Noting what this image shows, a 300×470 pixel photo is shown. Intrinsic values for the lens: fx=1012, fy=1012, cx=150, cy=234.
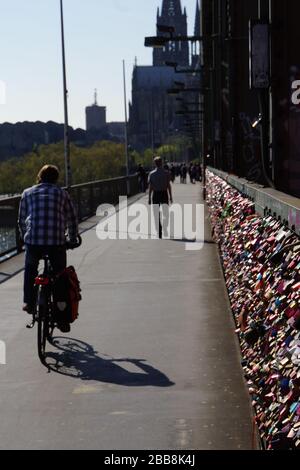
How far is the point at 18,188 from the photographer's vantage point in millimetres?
178500

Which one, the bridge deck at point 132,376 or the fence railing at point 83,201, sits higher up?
the bridge deck at point 132,376

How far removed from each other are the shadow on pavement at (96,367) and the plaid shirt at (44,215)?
0.99m

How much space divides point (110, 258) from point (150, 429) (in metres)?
11.8

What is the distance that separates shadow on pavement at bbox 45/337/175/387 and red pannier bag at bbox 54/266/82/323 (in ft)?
1.10

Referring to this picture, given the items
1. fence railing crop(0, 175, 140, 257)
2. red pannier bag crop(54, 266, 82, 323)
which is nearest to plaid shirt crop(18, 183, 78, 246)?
red pannier bag crop(54, 266, 82, 323)

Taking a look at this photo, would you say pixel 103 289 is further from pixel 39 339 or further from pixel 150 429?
pixel 150 429

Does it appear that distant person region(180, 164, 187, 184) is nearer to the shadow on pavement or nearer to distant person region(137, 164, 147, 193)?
distant person region(137, 164, 147, 193)

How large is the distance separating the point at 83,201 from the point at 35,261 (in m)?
21.8

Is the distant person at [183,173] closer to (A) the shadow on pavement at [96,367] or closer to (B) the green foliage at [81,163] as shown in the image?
(B) the green foliage at [81,163]

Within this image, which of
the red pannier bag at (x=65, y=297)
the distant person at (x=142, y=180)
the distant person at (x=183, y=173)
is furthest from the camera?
the distant person at (x=183, y=173)

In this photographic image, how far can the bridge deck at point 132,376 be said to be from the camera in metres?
6.30

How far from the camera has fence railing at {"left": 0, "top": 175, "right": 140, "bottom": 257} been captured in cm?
1880

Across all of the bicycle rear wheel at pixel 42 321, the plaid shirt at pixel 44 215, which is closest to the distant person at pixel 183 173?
the plaid shirt at pixel 44 215
